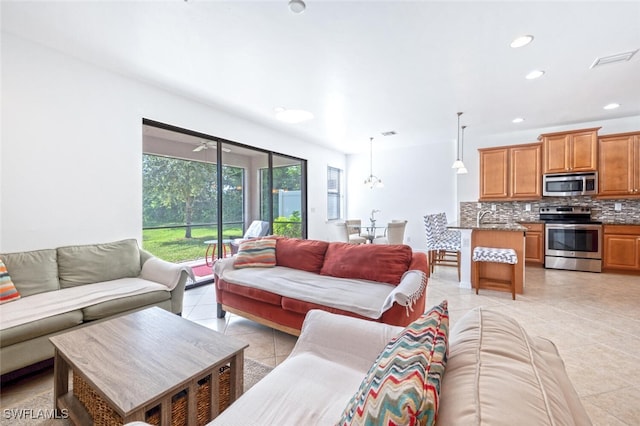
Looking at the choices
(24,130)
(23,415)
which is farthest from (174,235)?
(23,415)

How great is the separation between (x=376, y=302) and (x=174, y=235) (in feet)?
10.8

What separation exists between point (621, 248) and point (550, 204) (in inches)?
47.7

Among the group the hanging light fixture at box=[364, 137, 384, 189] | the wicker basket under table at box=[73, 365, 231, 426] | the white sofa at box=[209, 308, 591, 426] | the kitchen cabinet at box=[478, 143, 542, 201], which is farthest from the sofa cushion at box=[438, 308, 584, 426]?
the kitchen cabinet at box=[478, 143, 542, 201]

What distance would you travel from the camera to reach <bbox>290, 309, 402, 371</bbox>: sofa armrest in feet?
4.33

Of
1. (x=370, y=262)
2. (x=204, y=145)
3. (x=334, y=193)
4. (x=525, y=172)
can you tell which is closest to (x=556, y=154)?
(x=525, y=172)

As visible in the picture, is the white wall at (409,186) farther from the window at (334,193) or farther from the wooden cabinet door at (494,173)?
the wooden cabinet door at (494,173)

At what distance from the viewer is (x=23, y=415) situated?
5.30ft

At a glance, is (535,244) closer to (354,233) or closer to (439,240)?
(439,240)

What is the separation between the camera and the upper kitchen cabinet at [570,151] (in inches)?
186

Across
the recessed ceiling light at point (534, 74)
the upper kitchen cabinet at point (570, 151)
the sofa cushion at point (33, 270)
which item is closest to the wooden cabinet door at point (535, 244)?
the upper kitchen cabinet at point (570, 151)

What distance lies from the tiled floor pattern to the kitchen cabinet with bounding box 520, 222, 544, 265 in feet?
1.79

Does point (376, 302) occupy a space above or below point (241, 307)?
above

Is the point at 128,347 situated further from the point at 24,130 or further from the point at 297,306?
the point at 24,130

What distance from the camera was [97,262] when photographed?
2.71 metres
